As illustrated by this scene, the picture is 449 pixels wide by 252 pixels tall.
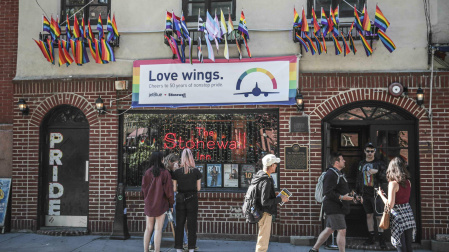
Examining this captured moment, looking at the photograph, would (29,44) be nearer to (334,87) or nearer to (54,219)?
(54,219)

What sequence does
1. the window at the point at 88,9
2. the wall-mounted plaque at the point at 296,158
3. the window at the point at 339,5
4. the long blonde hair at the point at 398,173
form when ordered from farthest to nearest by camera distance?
the window at the point at 88,9 < the window at the point at 339,5 < the wall-mounted plaque at the point at 296,158 < the long blonde hair at the point at 398,173

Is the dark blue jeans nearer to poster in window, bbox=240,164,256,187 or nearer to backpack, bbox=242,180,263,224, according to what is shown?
backpack, bbox=242,180,263,224

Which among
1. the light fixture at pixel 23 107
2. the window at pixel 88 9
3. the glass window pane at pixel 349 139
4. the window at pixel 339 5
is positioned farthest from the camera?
the glass window pane at pixel 349 139

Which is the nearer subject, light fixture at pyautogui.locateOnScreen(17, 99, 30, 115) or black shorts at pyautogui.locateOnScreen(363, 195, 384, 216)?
black shorts at pyautogui.locateOnScreen(363, 195, 384, 216)

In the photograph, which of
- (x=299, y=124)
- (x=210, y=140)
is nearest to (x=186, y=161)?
(x=210, y=140)

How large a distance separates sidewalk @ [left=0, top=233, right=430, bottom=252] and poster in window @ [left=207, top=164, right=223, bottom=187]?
1168 mm

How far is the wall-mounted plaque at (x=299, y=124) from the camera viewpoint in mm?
8977

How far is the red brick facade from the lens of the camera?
8.65m

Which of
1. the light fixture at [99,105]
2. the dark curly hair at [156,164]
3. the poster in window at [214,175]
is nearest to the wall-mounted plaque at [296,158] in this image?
the poster in window at [214,175]

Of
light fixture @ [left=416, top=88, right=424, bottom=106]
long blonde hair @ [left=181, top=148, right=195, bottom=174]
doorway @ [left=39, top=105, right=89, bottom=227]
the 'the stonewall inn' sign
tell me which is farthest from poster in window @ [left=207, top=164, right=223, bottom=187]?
light fixture @ [left=416, top=88, right=424, bottom=106]

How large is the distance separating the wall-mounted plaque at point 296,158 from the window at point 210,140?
0.34 m

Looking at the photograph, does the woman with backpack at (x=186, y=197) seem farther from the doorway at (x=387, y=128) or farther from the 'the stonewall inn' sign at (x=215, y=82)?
the doorway at (x=387, y=128)

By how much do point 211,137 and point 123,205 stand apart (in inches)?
87.8

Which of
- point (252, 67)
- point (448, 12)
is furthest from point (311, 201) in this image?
point (448, 12)
